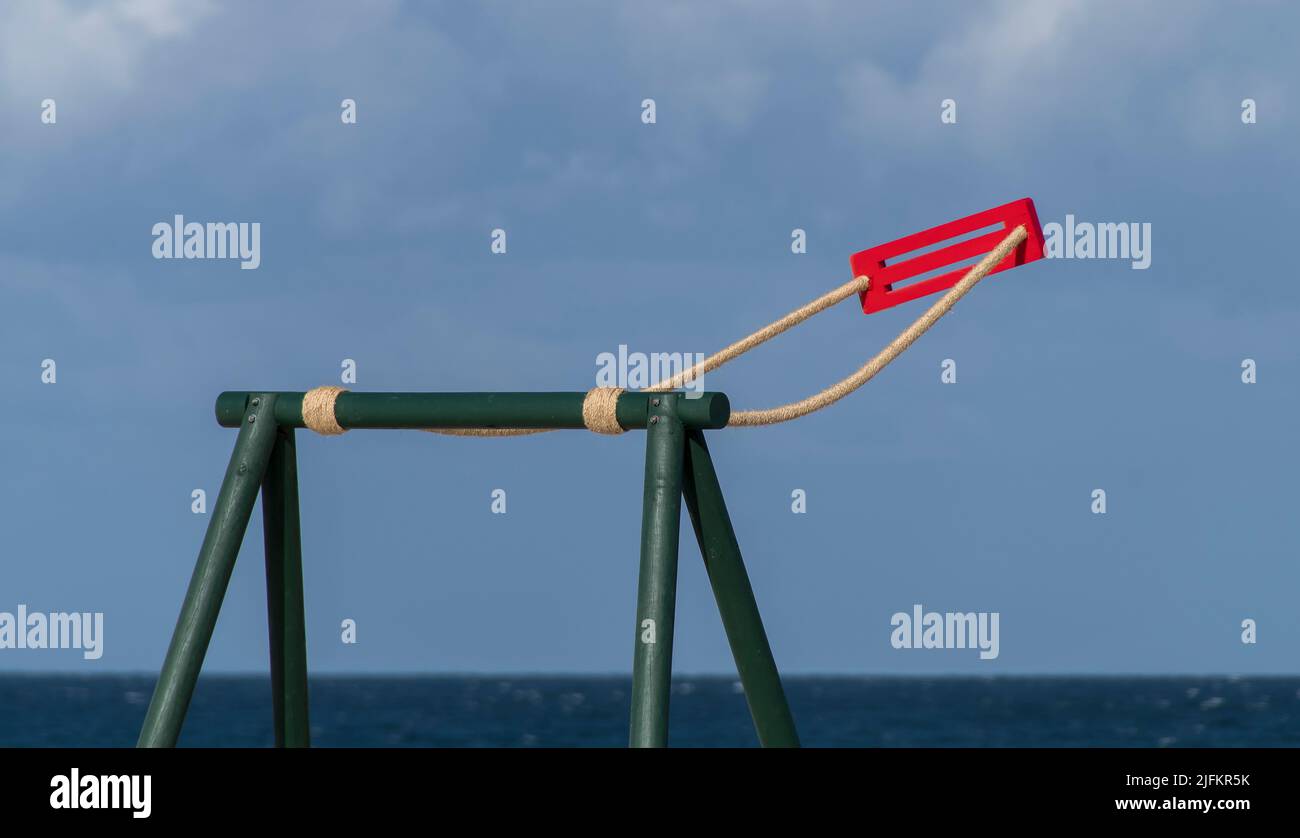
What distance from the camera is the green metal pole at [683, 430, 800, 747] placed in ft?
17.9

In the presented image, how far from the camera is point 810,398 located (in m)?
5.80

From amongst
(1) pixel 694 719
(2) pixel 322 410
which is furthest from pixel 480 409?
(1) pixel 694 719

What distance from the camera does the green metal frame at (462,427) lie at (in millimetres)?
5172

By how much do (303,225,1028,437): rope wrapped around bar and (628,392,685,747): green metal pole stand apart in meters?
0.30

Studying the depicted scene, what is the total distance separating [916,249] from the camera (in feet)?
20.1

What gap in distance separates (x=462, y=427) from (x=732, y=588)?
1.13m

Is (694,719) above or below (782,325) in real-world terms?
below

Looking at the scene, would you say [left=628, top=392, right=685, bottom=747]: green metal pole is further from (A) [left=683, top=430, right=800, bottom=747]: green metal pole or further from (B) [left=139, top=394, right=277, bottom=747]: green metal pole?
(B) [left=139, top=394, right=277, bottom=747]: green metal pole

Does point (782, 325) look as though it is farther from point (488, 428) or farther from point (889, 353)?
point (488, 428)

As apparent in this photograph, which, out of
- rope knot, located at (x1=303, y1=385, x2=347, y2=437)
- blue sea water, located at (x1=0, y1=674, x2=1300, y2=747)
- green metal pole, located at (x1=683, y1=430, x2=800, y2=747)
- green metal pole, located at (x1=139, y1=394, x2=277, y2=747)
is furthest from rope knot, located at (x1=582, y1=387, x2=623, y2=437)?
blue sea water, located at (x1=0, y1=674, x2=1300, y2=747)
